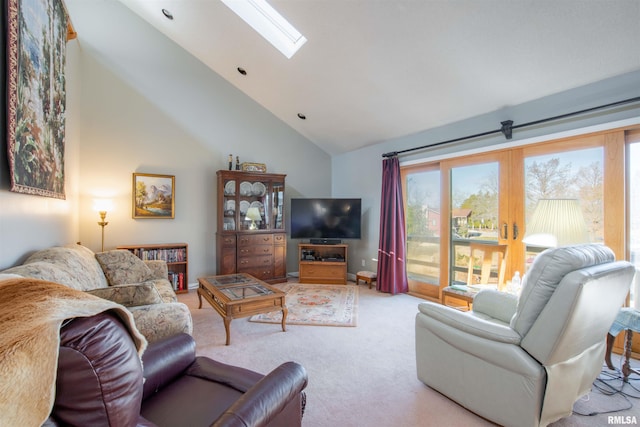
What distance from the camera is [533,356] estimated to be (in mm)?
1546

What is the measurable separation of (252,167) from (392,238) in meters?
2.61

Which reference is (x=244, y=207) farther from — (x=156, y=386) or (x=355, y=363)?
(x=156, y=386)

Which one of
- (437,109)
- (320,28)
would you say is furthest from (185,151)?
(437,109)

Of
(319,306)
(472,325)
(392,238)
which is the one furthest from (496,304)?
(392,238)

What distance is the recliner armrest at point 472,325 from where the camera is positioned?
1.62 meters

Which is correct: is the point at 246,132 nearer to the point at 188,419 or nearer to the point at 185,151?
the point at 185,151

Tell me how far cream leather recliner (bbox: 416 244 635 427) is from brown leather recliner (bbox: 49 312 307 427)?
1106 mm

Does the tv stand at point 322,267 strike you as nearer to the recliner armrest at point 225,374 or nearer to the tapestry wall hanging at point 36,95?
the tapestry wall hanging at point 36,95

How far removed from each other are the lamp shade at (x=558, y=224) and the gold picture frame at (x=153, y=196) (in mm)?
4629

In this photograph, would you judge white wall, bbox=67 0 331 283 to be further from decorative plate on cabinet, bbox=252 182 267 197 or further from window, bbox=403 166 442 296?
window, bbox=403 166 442 296

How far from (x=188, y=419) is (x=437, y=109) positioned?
12.7ft

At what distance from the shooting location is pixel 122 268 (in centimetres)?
300

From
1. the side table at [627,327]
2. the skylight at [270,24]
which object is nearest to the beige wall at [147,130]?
the skylight at [270,24]

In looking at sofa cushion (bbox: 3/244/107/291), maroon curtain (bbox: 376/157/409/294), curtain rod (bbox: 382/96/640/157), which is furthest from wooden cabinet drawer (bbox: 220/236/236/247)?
curtain rod (bbox: 382/96/640/157)
